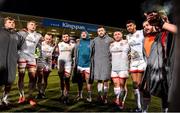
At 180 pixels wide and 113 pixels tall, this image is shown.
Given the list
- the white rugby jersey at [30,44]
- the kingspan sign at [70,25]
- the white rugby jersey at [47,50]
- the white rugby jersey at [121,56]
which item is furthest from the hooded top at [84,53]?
the kingspan sign at [70,25]

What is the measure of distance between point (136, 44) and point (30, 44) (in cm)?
283

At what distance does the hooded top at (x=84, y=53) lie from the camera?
1176cm

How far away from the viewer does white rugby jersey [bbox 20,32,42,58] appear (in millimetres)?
10250

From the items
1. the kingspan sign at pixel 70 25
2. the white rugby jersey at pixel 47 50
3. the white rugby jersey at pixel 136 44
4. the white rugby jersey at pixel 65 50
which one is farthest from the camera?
the kingspan sign at pixel 70 25

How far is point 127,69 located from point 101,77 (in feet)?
3.41

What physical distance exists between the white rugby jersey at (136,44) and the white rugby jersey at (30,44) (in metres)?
2.57

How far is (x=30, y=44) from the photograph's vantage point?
10.5m

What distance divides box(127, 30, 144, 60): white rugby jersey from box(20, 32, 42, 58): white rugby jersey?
2569mm

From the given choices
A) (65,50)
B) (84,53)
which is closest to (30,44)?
(65,50)

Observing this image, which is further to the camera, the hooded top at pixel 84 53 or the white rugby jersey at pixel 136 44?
the hooded top at pixel 84 53

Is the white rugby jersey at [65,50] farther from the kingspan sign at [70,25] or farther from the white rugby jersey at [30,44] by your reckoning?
the kingspan sign at [70,25]

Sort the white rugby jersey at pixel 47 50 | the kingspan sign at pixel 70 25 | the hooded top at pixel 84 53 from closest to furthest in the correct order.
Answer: the hooded top at pixel 84 53, the white rugby jersey at pixel 47 50, the kingspan sign at pixel 70 25

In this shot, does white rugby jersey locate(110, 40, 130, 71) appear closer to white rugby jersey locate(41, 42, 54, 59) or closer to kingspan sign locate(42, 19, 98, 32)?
white rugby jersey locate(41, 42, 54, 59)

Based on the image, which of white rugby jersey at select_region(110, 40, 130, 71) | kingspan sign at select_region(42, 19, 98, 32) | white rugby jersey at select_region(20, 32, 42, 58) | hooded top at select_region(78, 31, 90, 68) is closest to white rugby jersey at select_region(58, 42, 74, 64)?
hooded top at select_region(78, 31, 90, 68)
